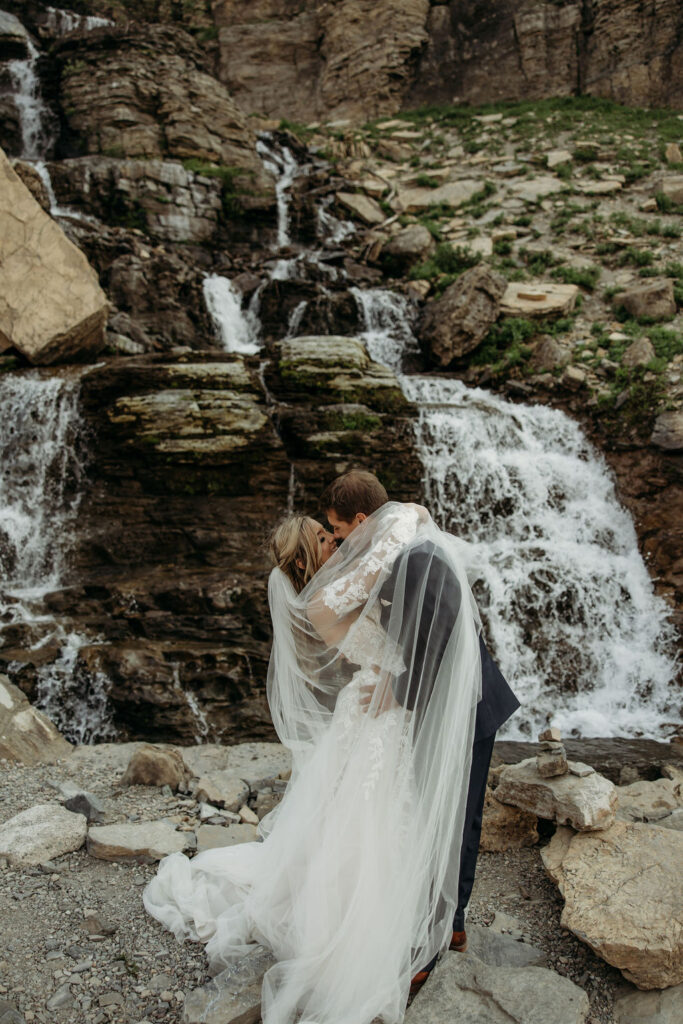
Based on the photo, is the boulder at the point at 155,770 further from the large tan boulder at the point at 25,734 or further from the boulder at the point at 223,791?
the large tan boulder at the point at 25,734

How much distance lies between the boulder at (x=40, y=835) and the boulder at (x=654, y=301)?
13424 mm

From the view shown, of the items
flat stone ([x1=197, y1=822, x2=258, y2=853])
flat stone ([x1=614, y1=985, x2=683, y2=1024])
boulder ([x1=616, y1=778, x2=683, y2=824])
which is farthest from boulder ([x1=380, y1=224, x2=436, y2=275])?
flat stone ([x1=614, y1=985, x2=683, y2=1024])

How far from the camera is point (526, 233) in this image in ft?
60.4

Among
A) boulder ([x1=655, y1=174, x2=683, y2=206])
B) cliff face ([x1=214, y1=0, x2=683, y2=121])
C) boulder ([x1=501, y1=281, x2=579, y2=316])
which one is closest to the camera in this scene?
boulder ([x1=501, y1=281, x2=579, y2=316])

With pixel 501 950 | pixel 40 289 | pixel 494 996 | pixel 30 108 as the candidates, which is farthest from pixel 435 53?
pixel 494 996

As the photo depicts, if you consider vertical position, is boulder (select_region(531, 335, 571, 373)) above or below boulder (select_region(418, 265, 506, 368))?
below

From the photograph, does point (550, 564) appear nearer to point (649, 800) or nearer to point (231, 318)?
point (649, 800)

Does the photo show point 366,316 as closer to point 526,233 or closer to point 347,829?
point 526,233

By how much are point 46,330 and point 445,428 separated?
22.5ft

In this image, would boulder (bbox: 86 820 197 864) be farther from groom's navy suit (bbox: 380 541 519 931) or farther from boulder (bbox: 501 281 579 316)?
boulder (bbox: 501 281 579 316)

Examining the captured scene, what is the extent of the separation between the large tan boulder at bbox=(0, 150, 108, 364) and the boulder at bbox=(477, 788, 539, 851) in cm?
1016

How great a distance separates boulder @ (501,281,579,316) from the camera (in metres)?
14.2

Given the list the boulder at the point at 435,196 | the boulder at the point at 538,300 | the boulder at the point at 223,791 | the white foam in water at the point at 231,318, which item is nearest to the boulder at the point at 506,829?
the boulder at the point at 223,791

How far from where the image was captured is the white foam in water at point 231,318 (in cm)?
1500
